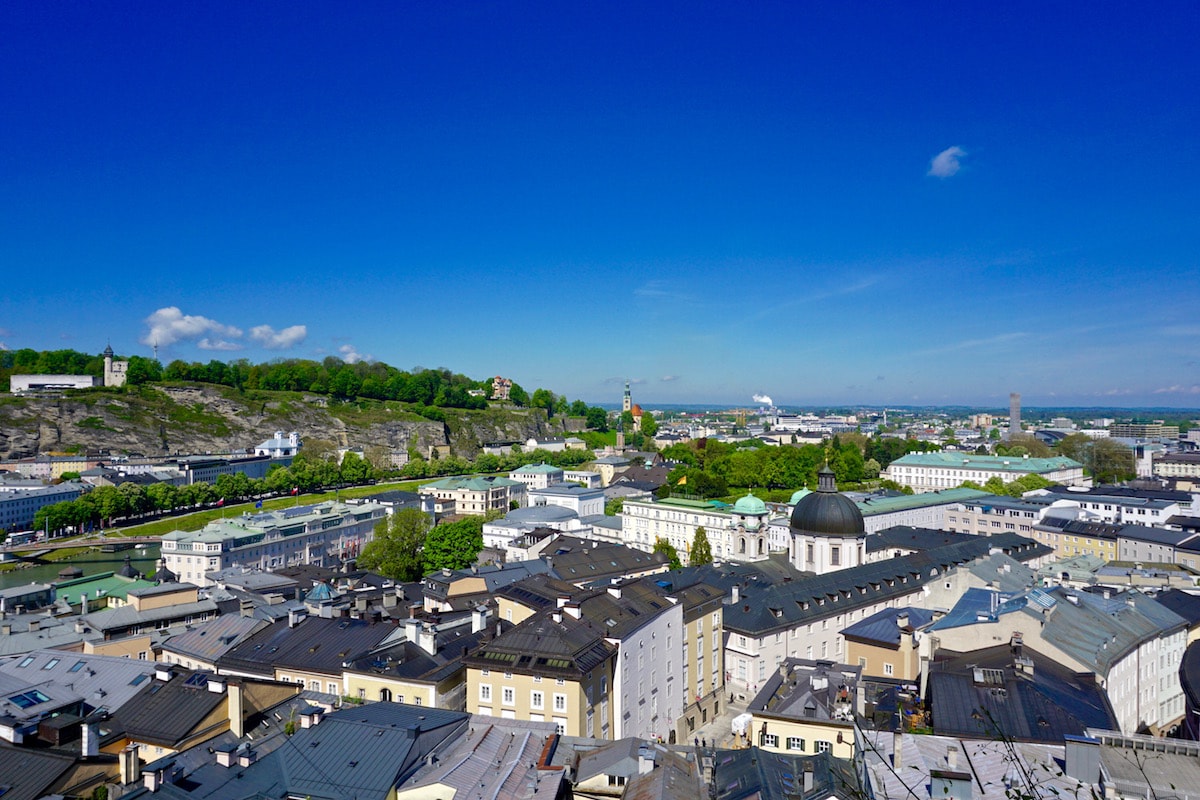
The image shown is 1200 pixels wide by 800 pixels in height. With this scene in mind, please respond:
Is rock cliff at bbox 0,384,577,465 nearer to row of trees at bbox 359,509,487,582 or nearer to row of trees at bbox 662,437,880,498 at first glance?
row of trees at bbox 662,437,880,498

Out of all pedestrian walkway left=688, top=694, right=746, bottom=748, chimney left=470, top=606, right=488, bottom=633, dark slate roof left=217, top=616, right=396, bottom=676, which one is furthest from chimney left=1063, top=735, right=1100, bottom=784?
dark slate roof left=217, top=616, right=396, bottom=676

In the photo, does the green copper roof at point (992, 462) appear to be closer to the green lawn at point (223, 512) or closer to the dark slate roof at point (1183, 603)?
the dark slate roof at point (1183, 603)

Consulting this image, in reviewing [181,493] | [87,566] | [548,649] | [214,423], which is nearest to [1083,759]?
[548,649]

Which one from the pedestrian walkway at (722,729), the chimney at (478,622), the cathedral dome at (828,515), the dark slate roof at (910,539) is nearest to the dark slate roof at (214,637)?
the chimney at (478,622)

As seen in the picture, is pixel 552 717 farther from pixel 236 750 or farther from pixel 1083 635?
pixel 1083 635

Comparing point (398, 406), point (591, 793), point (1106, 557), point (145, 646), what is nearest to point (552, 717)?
point (591, 793)

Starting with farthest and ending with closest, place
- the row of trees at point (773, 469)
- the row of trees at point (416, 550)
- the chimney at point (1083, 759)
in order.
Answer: the row of trees at point (773, 469) < the row of trees at point (416, 550) < the chimney at point (1083, 759)
